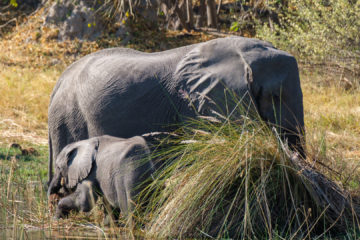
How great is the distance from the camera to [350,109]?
30.7 ft

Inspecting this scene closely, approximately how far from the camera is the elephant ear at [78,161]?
4.45 meters

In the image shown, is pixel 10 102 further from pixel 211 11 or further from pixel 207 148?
pixel 211 11

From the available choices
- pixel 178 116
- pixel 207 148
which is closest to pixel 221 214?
pixel 207 148

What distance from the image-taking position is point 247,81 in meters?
4.45

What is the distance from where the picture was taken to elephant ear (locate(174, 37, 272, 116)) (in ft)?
14.6

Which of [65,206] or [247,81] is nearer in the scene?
[247,81]

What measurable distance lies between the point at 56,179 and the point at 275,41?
333 inches

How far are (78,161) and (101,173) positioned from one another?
0.23m

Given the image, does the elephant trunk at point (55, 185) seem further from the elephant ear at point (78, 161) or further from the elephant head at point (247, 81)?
the elephant head at point (247, 81)

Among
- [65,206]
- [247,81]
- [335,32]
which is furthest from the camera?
[335,32]

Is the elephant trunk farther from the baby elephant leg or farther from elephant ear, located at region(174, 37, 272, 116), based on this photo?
elephant ear, located at region(174, 37, 272, 116)

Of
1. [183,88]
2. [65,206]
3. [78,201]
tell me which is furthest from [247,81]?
[65,206]

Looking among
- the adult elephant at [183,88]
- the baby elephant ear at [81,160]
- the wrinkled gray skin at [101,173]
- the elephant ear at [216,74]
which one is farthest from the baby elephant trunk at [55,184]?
the elephant ear at [216,74]

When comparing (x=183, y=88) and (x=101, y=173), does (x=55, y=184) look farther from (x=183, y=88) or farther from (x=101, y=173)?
(x=183, y=88)
